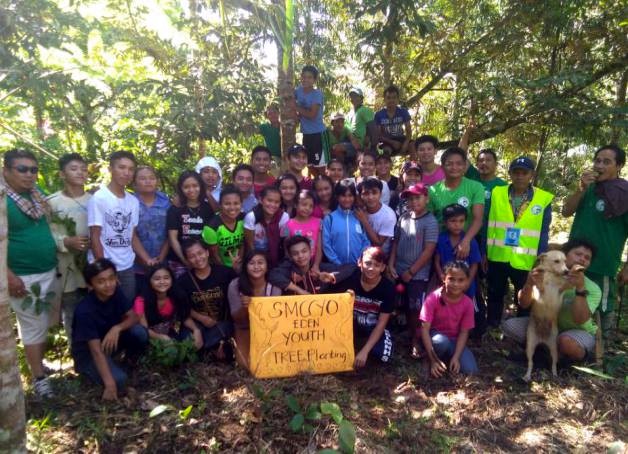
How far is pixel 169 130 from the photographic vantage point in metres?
5.12

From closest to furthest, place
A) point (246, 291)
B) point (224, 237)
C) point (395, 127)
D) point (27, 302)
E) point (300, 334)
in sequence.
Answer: point (27, 302)
point (300, 334)
point (246, 291)
point (224, 237)
point (395, 127)

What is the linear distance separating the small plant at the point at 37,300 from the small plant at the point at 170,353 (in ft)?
3.02

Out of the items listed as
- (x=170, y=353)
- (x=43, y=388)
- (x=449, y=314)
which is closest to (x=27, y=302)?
(x=43, y=388)

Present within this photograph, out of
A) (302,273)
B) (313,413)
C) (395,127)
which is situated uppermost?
(395,127)

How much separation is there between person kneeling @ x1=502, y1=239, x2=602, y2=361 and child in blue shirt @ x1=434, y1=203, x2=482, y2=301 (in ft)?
1.70

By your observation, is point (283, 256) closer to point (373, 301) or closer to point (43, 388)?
point (373, 301)

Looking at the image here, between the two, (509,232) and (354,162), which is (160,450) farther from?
(354,162)

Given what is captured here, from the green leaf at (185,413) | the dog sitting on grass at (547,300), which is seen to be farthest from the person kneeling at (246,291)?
the dog sitting on grass at (547,300)

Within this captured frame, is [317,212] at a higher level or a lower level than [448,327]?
higher

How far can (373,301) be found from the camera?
409 cm

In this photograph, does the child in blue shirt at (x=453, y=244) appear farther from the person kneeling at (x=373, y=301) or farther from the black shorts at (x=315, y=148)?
the black shorts at (x=315, y=148)

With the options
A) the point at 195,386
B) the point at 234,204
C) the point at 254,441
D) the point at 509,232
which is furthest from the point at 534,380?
the point at 234,204

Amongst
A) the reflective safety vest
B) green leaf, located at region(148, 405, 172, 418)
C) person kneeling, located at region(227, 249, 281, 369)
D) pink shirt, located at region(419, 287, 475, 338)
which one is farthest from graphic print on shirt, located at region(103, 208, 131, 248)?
the reflective safety vest

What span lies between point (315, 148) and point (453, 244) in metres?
3.08
